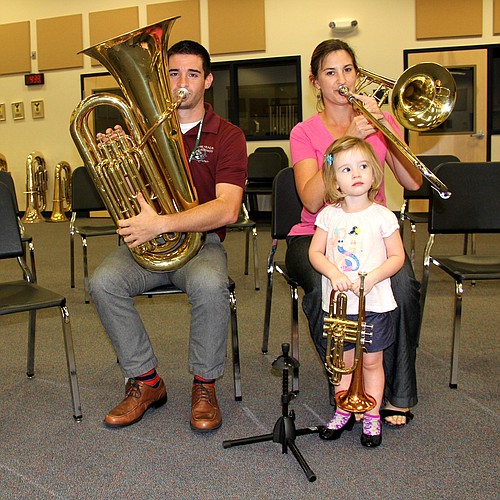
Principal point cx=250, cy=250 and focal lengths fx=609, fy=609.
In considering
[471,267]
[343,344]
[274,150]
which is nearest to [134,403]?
[343,344]

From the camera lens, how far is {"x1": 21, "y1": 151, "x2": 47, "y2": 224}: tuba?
855 cm

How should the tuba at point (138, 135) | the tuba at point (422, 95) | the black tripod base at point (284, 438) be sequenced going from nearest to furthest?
the black tripod base at point (284, 438) → the tuba at point (138, 135) → the tuba at point (422, 95)

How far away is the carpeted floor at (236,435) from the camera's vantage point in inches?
69.4

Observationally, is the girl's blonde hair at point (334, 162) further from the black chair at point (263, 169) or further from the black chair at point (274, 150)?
the black chair at point (274, 150)

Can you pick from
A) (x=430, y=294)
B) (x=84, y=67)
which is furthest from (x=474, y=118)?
(x=84, y=67)

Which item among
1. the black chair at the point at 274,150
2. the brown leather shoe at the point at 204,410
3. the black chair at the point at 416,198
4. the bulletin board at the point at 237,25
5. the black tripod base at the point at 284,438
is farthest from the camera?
the bulletin board at the point at 237,25

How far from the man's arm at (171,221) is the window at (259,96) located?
6.05 m

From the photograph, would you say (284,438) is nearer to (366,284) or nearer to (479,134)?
(366,284)

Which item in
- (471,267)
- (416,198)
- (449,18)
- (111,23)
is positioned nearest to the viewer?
(471,267)

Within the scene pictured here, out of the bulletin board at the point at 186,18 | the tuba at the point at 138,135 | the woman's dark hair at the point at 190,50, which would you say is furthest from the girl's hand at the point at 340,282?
the bulletin board at the point at 186,18

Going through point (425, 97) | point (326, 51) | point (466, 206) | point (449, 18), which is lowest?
point (466, 206)

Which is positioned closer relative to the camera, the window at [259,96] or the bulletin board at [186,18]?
the bulletin board at [186,18]

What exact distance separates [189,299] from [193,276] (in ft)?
0.28

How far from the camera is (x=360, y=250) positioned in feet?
6.43
